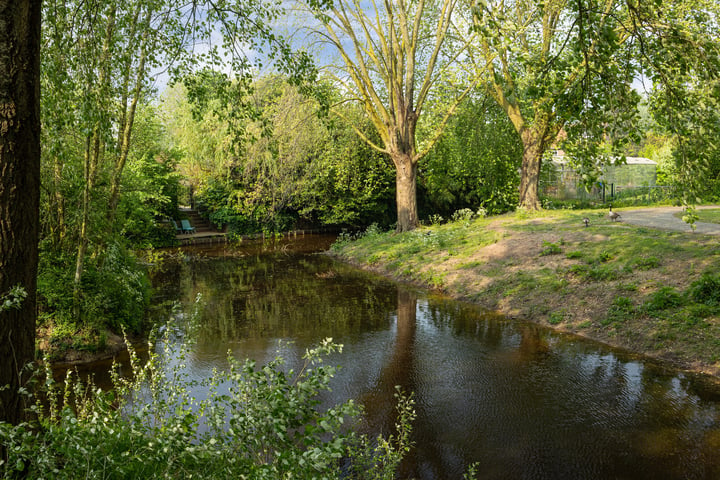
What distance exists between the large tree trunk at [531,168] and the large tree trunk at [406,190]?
13.7 ft

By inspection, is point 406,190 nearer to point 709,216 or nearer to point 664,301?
point 709,216

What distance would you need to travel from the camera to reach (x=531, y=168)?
1875cm

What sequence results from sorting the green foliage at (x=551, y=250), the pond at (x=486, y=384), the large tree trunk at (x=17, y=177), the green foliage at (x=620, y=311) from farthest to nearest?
the green foliage at (x=551, y=250), the green foliage at (x=620, y=311), the pond at (x=486, y=384), the large tree trunk at (x=17, y=177)

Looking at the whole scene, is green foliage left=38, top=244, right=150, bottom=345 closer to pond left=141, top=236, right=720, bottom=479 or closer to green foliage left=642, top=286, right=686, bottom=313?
pond left=141, top=236, right=720, bottom=479

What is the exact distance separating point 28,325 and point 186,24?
12.7ft

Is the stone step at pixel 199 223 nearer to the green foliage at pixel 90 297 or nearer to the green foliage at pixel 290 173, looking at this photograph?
the green foliage at pixel 290 173

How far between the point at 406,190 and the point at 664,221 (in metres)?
8.16

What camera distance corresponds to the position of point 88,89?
4680 mm

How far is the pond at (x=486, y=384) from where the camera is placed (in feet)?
15.3

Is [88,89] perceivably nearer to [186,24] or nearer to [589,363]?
[186,24]

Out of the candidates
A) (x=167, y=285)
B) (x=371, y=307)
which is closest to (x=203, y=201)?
(x=167, y=285)

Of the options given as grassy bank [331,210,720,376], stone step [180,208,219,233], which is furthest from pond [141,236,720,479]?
stone step [180,208,219,233]

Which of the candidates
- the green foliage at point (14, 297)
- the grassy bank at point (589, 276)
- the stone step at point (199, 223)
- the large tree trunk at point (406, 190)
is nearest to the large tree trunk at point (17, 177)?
the green foliage at point (14, 297)

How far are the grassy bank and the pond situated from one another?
0.51 meters
